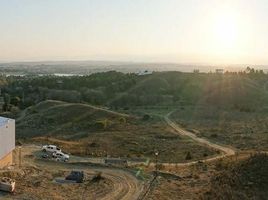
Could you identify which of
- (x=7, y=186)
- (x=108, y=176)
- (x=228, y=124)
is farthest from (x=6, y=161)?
(x=228, y=124)

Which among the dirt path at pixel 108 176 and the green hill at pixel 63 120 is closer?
the dirt path at pixel 108 176

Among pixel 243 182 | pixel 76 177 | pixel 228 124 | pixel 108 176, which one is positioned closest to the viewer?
pixel 243 182

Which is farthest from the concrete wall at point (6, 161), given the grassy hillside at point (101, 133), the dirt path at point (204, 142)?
the dirt path at point (204, 142)

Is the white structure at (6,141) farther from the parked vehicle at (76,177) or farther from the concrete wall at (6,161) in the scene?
the parked vehicle at (76,177)

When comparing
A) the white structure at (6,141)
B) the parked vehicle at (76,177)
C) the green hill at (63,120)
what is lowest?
the green hill at (63,120)

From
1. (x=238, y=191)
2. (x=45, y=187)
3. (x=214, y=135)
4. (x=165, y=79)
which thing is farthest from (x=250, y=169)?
(x=165, y=79)

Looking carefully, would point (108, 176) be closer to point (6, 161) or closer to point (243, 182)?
point (6, 161)

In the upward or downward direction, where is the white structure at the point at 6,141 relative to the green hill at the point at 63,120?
upward
